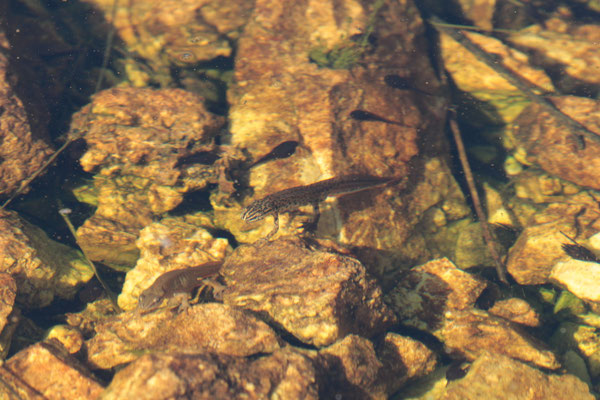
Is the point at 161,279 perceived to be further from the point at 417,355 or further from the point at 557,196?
the point at 557,196

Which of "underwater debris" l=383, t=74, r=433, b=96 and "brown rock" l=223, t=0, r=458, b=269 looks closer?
"brown rock" l=223, t=0, r=458, b=269

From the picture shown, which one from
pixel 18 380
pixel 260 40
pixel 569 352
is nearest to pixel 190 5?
pixel 260 40

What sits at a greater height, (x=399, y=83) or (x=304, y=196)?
(x=399, y=83)

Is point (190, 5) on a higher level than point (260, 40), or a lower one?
higher

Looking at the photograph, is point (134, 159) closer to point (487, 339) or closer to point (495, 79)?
point (487, 339)

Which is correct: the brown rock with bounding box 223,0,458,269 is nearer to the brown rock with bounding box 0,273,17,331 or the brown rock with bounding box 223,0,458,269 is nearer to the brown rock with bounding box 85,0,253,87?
the brown rock with bounding box 85,0,253,87

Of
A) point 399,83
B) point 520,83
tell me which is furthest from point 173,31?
point 520,83

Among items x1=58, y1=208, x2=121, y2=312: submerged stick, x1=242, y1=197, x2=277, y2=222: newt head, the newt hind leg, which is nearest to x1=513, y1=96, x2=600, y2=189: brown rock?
the newt hind leg
